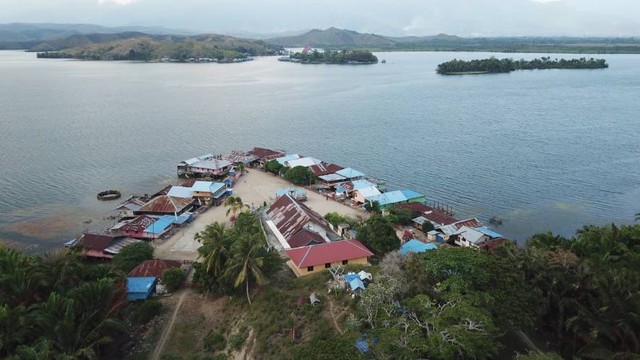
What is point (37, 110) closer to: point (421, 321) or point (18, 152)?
point (18, 152)

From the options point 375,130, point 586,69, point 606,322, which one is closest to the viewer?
→ point 606,322

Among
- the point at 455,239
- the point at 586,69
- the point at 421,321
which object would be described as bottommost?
the point at 455,239

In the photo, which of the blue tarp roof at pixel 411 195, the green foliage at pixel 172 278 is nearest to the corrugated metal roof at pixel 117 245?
the green foliage at pixel 172 278

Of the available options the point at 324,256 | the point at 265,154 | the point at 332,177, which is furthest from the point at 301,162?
the point at 324,256

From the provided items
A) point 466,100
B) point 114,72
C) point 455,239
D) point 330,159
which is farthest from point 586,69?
point 114,72

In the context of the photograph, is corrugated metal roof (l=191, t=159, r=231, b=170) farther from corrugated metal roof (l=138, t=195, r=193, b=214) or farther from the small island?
the small island

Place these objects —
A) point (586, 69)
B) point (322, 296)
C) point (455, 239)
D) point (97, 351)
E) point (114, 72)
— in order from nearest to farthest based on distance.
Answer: point (97, 351) → point (322, 296) → point (455, 239) → point (586, 69) → point (114, 72)
